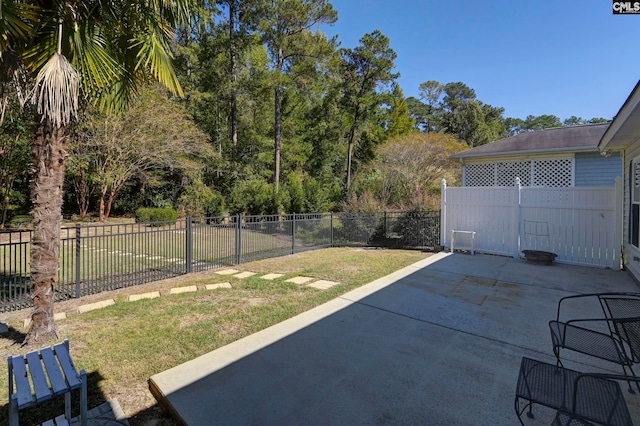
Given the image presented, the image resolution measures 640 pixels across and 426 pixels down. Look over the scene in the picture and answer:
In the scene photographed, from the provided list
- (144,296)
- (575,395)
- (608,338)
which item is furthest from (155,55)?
(608,338)

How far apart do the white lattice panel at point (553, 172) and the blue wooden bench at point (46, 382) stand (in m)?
11.7

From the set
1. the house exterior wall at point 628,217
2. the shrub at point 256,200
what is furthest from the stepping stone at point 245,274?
the shrub at point 256,200

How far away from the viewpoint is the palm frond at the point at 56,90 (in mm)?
3230

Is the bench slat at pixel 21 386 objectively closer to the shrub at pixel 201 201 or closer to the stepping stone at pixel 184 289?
the stepping stone at pixel 184 289

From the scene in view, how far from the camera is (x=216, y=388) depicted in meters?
2.58

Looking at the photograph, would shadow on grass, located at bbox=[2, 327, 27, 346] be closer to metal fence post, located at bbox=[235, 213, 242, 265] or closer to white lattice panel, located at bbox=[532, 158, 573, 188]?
metal fence post, located at bbox=[235, 213, 242, 265]

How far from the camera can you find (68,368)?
2.02 meters

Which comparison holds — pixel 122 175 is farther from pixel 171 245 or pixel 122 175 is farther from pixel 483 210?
pixel 483 210

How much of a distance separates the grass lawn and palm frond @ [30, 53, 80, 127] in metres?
2.47

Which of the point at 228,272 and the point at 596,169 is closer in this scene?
the point at 228,272

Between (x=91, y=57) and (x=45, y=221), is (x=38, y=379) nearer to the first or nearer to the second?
(x=45, y=221)

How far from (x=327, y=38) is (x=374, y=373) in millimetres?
16878

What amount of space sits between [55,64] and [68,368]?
3040 mm

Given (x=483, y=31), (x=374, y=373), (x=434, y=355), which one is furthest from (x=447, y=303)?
(x=483, y=31)
